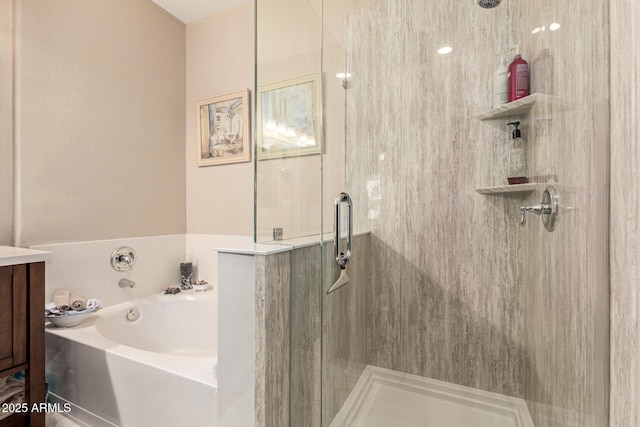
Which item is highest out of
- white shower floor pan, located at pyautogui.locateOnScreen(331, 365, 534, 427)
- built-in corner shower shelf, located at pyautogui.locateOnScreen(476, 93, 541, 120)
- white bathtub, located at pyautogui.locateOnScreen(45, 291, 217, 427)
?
built-in corner shower shelf, located at pyautogui.locateOnScreen(476, 93, 541, 120)

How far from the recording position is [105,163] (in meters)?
2.00

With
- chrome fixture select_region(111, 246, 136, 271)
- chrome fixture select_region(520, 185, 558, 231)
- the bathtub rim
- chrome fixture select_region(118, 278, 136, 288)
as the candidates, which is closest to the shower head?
chrome fixture select_region(520, 185, 558, 231)

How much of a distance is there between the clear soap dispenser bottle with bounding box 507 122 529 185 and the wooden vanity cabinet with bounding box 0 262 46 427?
88.2 inches

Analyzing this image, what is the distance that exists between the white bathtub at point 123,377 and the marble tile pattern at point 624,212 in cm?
118

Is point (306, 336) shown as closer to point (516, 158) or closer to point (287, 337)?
point (287, 337)

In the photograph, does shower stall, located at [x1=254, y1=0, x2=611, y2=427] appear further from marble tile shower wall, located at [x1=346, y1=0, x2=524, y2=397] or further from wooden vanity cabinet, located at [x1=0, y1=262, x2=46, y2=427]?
wooden vanity cabinet, located at [x1=0, y1=262, x2=46, y2=427]

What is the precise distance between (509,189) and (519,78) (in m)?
0.55

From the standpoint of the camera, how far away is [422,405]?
1581 millimetres

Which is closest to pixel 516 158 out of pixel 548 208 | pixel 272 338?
pixel 548 208

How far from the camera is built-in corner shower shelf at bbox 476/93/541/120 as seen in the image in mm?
1376

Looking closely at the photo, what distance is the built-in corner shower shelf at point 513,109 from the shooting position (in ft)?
4.52

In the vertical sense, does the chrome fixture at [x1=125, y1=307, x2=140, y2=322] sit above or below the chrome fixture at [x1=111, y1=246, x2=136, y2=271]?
below

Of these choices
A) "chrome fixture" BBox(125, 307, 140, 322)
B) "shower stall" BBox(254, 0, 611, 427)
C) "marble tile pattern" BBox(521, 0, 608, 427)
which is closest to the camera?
"marble tile pattern" BBox(521, 0, 608, 427)

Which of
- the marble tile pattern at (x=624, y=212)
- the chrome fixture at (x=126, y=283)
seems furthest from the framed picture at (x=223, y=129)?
the marble tile pattern at (x=624, y=212)
